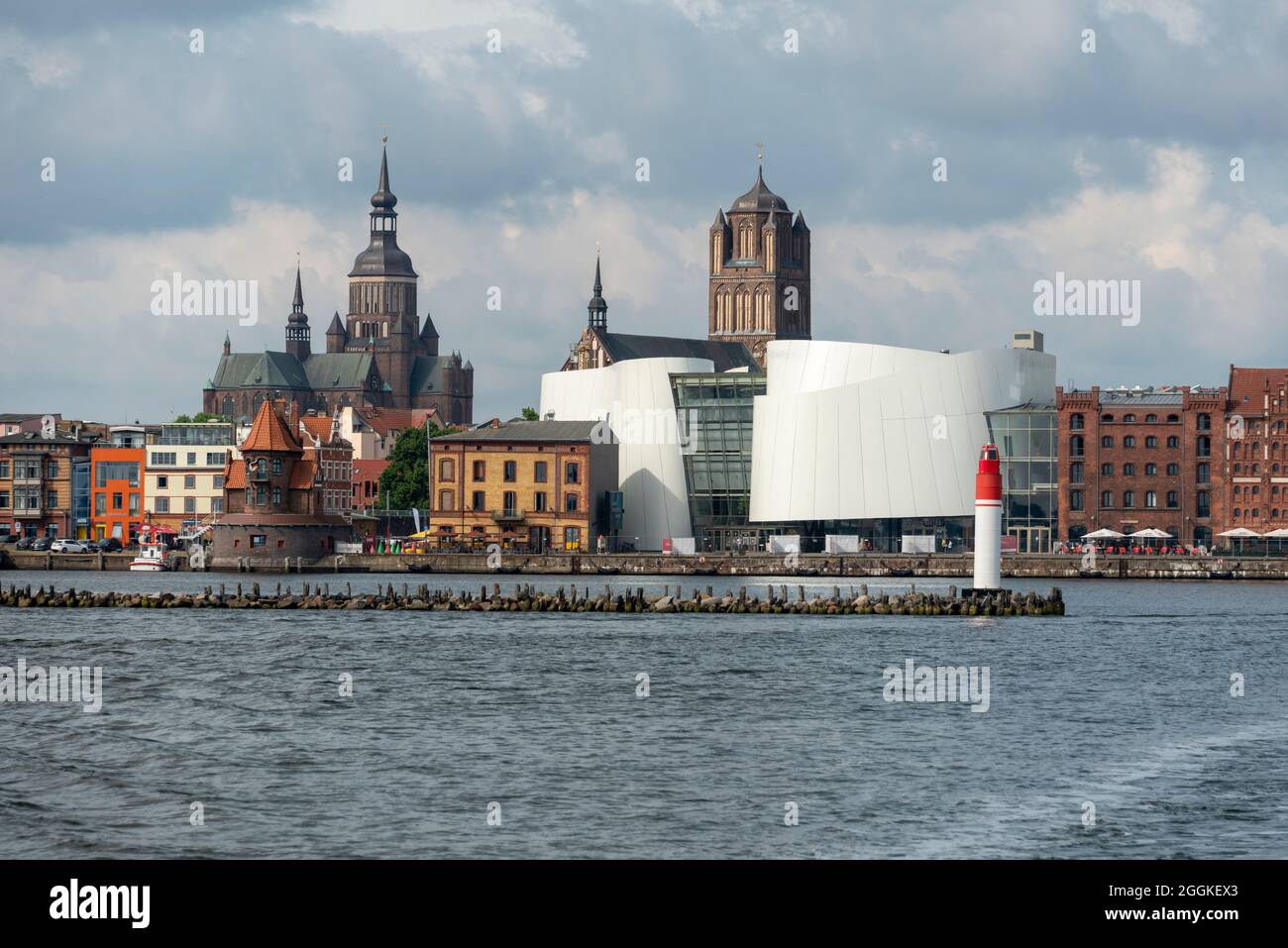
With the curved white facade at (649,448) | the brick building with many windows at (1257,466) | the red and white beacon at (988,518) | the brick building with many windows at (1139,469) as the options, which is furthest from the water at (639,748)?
the curved white facade at (649,448)

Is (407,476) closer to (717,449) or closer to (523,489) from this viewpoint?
(523,489)

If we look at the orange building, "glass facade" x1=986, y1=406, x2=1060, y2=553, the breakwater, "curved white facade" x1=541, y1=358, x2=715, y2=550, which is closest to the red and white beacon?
the breakwater

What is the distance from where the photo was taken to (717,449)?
125438 mm

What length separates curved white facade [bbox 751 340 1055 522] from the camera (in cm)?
11494

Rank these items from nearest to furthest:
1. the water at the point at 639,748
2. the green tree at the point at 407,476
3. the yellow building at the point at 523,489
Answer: the water at the point at 639,748 → the yellow building at the point at 523,489 → the green tree at the point at 407,476

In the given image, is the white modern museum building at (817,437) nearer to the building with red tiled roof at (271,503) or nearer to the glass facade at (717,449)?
the glass facade at (717,449)

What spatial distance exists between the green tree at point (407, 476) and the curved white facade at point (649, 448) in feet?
78.4

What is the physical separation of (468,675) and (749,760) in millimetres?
16600

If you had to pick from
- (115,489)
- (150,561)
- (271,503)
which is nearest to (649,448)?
(271,503)

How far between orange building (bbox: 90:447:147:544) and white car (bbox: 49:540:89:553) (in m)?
12.5

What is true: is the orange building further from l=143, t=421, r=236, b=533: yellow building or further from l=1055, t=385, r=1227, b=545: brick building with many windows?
l=1055, t=385, r=1227, b=545: brick building with many windows

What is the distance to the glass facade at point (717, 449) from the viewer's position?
410 feet

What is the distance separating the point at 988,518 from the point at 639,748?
36.8m
